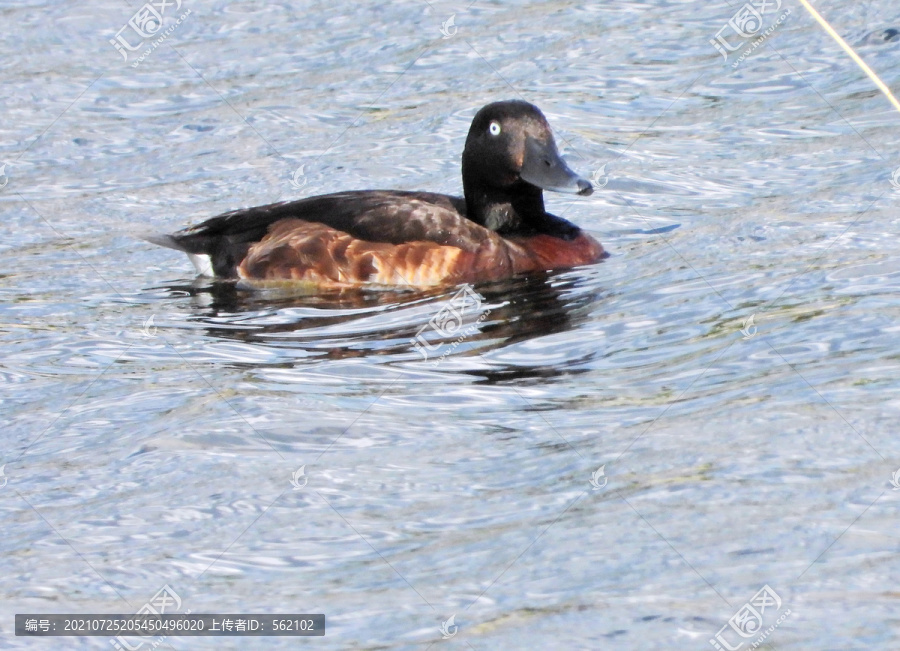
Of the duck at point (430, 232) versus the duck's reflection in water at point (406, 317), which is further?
the duck at point (430, 232)

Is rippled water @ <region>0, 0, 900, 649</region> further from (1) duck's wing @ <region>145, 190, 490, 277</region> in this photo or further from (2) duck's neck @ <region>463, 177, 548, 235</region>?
(2) duck's neck @ <region>463, 177, 548, 235</region>

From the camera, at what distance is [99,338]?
752 cm

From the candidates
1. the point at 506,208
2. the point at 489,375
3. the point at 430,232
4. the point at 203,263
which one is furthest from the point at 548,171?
the point at 489,375

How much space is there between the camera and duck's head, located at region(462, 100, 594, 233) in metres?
8.64

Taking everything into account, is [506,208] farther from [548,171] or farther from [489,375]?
[489,375]

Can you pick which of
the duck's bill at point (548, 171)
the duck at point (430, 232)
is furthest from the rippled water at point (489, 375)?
the duck's bill at point (548, 171)

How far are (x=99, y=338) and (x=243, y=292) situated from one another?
1318 mm

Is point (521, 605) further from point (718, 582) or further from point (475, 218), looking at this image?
point (475, 218)

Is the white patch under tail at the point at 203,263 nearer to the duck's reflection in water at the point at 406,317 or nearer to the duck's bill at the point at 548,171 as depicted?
the duck's reflection in water at the point at 406,317

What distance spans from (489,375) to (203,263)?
3.15 meters

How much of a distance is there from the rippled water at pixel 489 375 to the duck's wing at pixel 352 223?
28cm

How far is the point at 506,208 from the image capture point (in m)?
8.95

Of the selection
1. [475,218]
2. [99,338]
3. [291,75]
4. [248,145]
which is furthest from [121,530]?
[291,75]

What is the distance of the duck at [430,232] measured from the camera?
27.6ft
